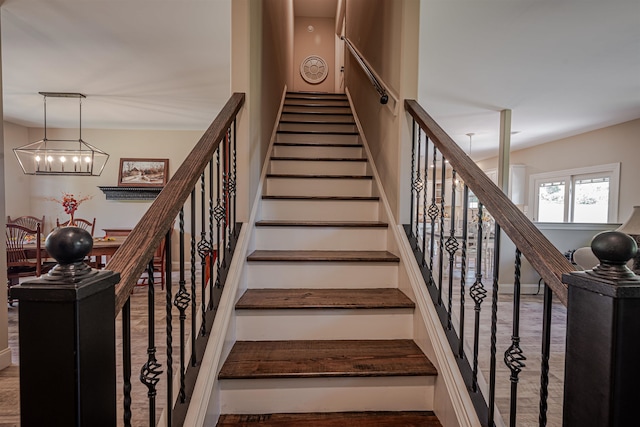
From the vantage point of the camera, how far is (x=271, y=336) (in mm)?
1611

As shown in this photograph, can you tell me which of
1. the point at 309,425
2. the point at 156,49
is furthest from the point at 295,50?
the point at 309,425

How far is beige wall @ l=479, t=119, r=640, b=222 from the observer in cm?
523

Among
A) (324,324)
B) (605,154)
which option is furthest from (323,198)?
(605,154)

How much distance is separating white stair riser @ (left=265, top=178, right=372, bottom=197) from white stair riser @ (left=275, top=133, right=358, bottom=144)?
879 millimetres

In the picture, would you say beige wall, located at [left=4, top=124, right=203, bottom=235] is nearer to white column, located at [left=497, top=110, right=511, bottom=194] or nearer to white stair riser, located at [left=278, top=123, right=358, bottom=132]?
white stair riser, located at [left=278, top=123, right=358, bottom=132]

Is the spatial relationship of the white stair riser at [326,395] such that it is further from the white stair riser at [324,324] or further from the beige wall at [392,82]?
the beige wall at [392,82]

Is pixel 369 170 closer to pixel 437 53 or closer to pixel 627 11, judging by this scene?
pixel 437 53

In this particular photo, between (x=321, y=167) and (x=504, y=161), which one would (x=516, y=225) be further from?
(x=504, y=161)

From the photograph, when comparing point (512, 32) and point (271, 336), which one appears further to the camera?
point (512, 32)

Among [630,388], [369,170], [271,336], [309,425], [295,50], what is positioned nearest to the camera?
[630,388]

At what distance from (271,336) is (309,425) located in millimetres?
437

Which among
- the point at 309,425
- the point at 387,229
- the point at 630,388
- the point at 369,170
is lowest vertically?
the point at 309,425

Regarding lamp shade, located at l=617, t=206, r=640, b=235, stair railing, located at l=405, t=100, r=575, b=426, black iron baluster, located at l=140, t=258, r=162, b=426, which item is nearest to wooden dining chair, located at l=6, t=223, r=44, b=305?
black iron baluster, located at l=140, t=258, r=162, b=426

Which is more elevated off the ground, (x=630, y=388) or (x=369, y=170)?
(x=369, y=170)
